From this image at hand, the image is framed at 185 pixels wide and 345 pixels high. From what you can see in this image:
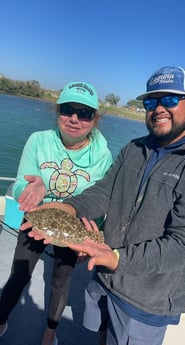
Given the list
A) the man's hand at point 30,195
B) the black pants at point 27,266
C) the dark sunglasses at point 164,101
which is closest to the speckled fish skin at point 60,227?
the man's hand at point 30,195

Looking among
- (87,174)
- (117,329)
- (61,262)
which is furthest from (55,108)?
(117,329)

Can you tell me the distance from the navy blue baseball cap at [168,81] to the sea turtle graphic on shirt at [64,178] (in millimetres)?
912

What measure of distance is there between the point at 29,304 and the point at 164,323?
1.68 metres

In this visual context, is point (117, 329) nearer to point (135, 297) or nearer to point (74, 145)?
point (135, 297)

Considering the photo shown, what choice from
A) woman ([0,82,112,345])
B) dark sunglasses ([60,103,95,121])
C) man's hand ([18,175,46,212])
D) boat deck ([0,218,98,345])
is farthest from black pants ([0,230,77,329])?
dark sunglasses ([60,103,95,121])

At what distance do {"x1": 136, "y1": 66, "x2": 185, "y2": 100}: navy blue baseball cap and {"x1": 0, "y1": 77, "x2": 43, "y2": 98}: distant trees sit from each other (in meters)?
71.7

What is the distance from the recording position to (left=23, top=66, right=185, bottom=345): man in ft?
5.23

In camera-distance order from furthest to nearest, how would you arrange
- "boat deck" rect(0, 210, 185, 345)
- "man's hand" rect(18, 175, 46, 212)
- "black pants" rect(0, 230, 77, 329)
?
"boat deck" rect(0, 210, 185, 345) < "black pants" rect(0, 230, 77, 329) < "man's hand" rect(18, 175, 46, 212)

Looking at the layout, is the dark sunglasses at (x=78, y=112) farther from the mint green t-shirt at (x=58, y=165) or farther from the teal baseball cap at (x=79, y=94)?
the mint green t-shirt at (x=58, y=165)

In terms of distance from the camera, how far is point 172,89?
1.81m

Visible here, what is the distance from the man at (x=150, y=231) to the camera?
5.23 feet

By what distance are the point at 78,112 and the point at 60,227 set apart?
947mm

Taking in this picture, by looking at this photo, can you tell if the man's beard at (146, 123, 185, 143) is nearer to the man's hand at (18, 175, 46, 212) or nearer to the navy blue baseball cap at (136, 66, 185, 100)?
the navy blue baseball cap at (136, 66, 185, 100)

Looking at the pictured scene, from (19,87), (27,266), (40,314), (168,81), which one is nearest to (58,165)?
(27,266)
